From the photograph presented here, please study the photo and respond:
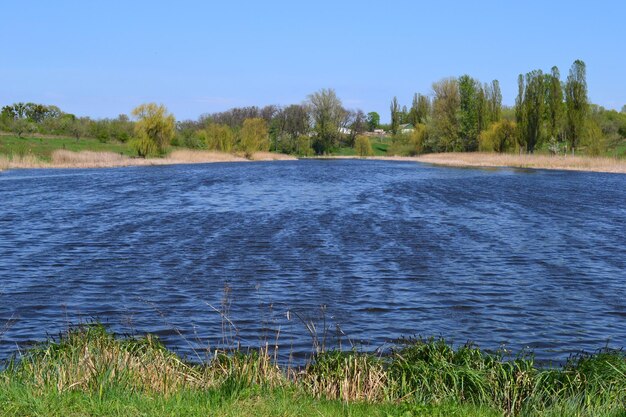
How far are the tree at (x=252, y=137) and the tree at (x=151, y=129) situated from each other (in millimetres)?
18092

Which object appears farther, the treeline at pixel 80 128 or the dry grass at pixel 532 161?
the treeline at pixel 80 128

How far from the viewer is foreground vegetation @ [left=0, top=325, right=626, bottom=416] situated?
6137mm

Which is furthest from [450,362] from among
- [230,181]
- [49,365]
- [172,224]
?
A: [230,181]

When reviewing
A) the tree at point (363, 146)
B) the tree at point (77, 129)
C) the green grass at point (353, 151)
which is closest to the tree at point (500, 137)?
the tree at point (363, 146)

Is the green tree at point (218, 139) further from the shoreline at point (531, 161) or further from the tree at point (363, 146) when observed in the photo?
the tree at point (363, 146)

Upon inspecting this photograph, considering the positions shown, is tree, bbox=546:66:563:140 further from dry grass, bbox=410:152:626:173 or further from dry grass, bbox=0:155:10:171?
dry grass, bbox=0:155:10:171

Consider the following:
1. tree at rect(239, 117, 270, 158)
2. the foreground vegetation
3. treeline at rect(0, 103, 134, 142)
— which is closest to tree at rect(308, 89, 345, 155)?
tree at rect(239, 117, 270, 158)

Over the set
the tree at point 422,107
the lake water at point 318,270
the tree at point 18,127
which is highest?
the tree at point 422,107

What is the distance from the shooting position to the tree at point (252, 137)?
97062 millimetres

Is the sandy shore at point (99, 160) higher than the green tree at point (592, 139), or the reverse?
the green tree at point (592, 139)

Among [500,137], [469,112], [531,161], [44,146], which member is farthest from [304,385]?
[469,112]

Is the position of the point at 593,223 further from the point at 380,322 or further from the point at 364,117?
the point at 364,117

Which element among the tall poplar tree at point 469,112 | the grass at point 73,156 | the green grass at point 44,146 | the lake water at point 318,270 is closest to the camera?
the lake water at point 318,270

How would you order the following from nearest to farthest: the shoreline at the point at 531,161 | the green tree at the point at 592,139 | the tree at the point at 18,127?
the shoreline at the point at 531,161 → the green tree at the point at 592,139 → the tree at the point at 18,127
